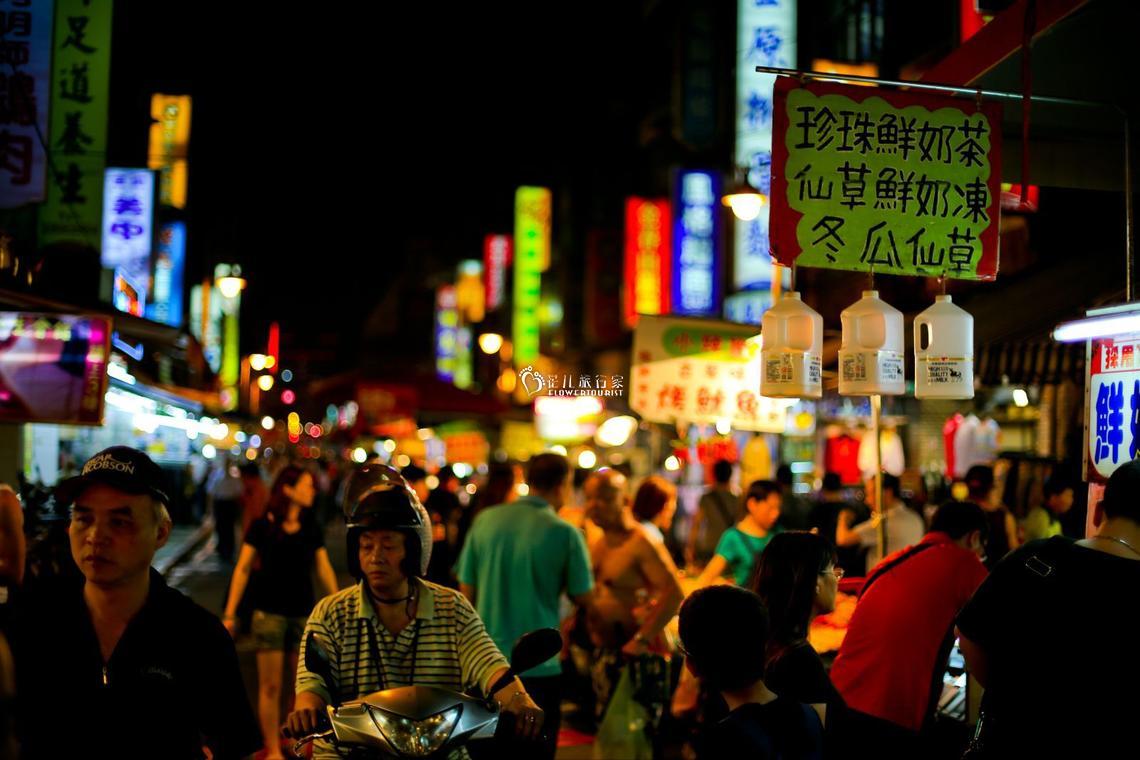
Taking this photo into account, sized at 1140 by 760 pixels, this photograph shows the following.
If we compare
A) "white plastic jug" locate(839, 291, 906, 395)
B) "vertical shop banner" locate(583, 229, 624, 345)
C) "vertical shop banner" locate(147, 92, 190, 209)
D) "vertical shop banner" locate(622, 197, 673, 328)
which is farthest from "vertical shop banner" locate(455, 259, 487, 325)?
"white plastic jug" locate(839, 291, 906, 395)

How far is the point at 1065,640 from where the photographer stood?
3.91 meters

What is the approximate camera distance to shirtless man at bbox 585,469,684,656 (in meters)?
8.80

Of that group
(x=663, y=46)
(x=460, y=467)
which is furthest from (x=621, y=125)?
(x=460, y=467)

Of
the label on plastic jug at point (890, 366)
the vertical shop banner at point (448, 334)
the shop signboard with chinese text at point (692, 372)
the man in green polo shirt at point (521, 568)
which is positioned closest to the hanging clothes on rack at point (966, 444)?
the shop signboard with chinese text at point (692, 372)

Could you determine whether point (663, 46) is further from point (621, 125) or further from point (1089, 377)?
point (1089, 377)

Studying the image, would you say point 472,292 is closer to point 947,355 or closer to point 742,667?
point 947,355

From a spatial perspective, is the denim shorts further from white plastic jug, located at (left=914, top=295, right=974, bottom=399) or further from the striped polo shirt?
white plastic jug, located at (left=914, top=295, right=974, bottom=399)

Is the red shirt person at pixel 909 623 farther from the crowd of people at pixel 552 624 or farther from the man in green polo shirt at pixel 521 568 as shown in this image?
Result: the man in green polo shirt at pixel 521 568

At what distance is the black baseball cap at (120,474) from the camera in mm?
3420

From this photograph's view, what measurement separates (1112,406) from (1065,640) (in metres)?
2.11

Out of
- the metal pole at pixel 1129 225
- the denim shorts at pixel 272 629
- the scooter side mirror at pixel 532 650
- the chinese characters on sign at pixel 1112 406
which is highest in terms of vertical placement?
the metal pole at pixel 1129 225

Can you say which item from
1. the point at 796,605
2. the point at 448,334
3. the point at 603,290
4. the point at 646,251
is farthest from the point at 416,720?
the point at 448,334

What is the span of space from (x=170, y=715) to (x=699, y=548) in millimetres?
10785

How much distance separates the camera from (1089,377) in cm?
580
